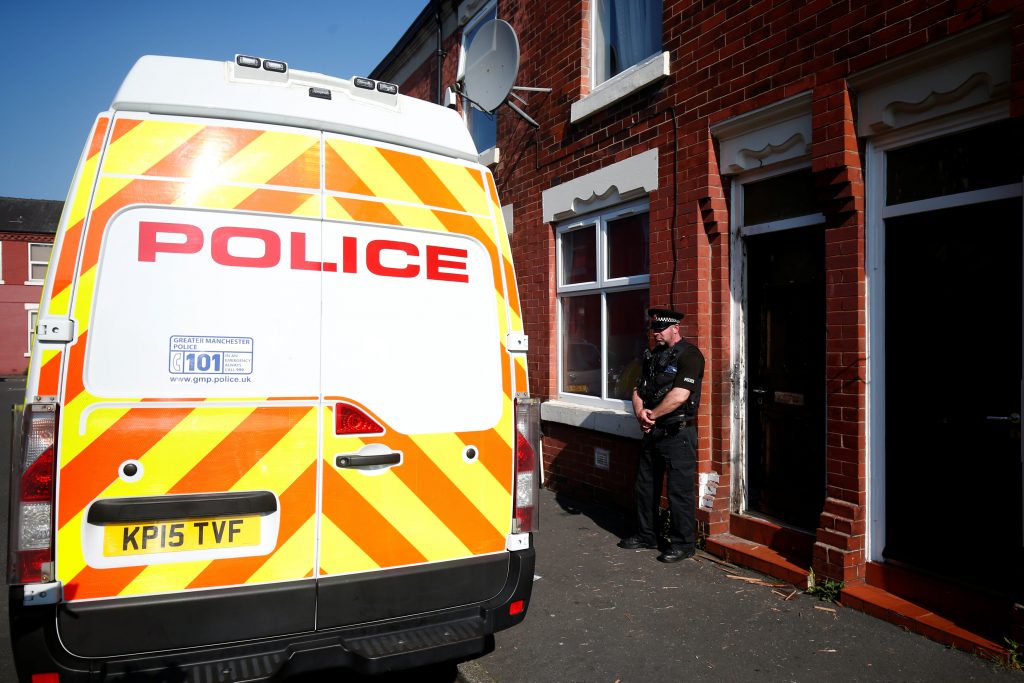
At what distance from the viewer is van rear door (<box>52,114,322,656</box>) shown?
2.61m

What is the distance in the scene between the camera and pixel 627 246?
7.00 metres

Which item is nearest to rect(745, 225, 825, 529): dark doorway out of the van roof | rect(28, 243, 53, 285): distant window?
the van roof

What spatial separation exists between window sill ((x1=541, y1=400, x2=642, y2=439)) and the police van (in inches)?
127

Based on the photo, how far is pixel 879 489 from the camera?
4.58m

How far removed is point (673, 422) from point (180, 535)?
12.1 feet

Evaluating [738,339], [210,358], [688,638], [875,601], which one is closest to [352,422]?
[210,358]

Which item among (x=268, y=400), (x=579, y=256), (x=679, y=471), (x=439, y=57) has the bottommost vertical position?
(x=679, y=471)

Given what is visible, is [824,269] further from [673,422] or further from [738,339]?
[673,422]

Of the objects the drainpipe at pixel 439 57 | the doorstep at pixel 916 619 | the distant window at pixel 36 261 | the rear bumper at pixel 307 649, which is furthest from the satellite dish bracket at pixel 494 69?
the distant window at pixel 36 261

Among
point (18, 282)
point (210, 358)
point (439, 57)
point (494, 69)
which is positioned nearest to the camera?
point (210, 358)

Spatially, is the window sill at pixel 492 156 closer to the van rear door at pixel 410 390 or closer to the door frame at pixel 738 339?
the door frame at pixel 738 339

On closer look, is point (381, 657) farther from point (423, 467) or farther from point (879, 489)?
point (879, 489)

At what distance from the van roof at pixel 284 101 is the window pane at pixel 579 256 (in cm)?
412

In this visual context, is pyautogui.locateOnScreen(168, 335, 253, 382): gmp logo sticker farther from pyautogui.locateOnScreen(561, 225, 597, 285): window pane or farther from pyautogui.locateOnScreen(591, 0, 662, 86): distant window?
pyautogui.locateOnScreen(591, 0, 662, 86): distant window
